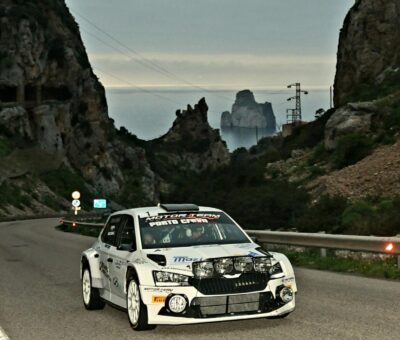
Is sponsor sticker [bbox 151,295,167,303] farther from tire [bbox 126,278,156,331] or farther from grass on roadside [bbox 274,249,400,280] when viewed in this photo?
grass on roadside [bbox 274,249,400,280]

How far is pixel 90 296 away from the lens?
10680 millimetres

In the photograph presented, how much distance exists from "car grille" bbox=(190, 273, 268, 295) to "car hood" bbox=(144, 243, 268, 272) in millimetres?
225

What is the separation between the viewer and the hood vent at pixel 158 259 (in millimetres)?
8438

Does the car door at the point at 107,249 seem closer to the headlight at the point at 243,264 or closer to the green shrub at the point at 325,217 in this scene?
the headlight at the point at 243,264

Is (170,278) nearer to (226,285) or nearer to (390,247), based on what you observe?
(226,285)

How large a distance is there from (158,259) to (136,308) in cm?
64

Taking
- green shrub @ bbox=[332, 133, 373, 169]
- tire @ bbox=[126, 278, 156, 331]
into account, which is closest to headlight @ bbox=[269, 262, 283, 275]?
tire @ bbox=[126, 278, 156, 331]

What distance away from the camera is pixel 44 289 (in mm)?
13492

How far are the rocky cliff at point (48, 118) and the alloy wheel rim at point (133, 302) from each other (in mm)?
76687

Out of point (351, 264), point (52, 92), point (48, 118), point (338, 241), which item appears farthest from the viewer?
point (52, 92)

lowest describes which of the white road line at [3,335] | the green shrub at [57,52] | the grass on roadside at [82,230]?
the grass on roadside at [82,230]

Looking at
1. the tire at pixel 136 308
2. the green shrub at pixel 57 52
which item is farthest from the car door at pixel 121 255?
the green shrub at pixel 57 52

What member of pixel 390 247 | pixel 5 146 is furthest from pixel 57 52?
pixel 390 247

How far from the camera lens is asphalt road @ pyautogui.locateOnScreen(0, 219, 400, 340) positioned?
8.39 m
